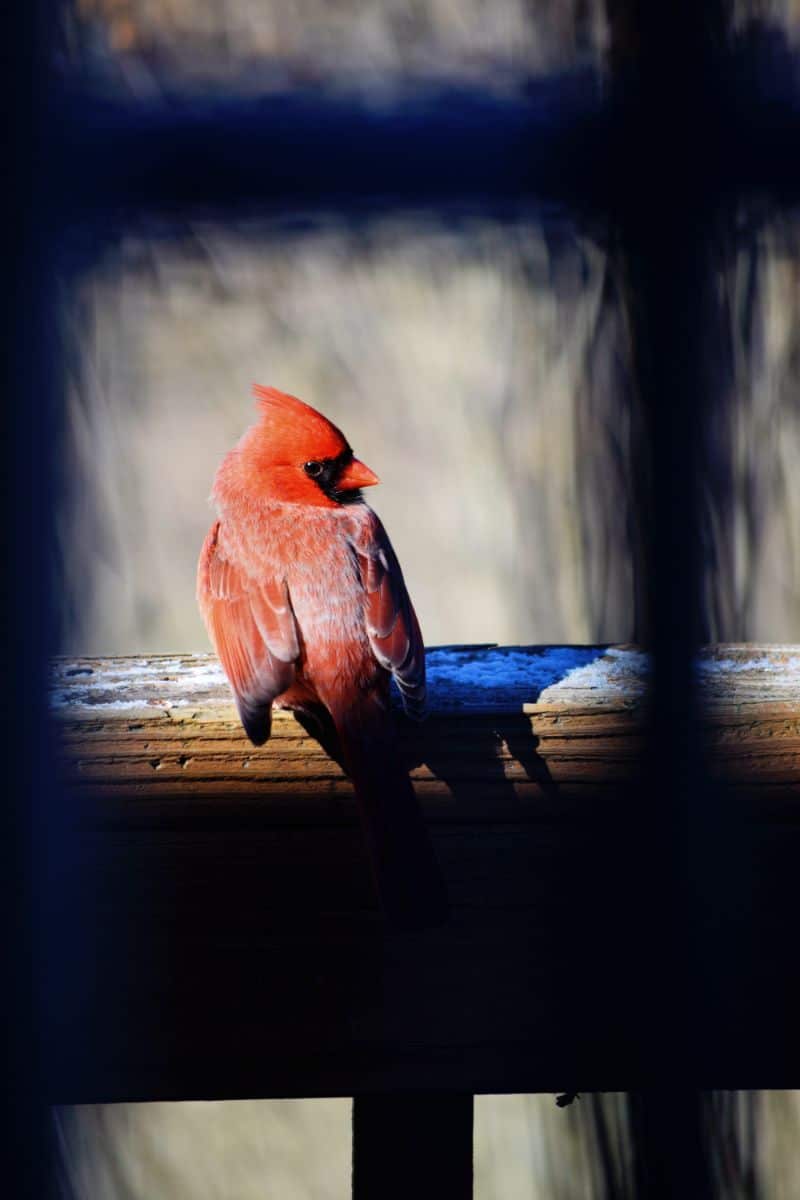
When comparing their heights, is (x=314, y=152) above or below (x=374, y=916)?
above

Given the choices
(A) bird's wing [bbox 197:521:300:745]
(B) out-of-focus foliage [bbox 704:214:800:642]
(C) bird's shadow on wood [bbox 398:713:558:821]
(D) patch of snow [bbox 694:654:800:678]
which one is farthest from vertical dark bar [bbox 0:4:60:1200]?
A: (D) patch of snow [bbox 694:654:800:678]

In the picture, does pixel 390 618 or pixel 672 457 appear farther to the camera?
pixel 390 618

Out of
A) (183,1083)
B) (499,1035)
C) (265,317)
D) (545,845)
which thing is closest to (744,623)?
(545,845)

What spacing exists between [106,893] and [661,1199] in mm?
591

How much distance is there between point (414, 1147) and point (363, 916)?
0.24 m

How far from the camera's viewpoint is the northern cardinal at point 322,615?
1245 millimetres

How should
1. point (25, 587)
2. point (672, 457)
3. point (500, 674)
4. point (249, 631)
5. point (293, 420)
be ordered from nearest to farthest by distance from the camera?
point (672, 457), point (25, 587), point (500, 674), point (249, 631), point (293, 420)

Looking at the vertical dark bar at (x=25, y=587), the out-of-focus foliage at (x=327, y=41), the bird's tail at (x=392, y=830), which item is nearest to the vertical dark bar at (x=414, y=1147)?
the bird's tail at (x=392, y=830)

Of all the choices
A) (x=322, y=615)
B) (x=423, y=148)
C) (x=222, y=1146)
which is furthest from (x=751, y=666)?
(x=222, y=1146)

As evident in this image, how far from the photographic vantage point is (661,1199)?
101 centimetres

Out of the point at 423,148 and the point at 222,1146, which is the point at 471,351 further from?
the point at 222,1146

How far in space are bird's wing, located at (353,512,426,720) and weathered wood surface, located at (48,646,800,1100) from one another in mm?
129

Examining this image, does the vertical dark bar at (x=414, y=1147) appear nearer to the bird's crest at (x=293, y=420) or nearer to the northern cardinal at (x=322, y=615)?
the northern cardinal at (x=322, y=615)

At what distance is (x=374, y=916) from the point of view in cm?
128
